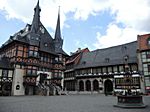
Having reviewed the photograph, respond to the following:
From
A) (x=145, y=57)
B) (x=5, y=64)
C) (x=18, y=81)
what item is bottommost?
(x=18, y=81)

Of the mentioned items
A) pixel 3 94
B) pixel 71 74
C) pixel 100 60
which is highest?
pixel 100 60

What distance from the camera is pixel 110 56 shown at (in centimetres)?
4416

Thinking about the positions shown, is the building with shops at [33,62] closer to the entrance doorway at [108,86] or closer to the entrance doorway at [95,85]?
the entrance doorway at [95,85]

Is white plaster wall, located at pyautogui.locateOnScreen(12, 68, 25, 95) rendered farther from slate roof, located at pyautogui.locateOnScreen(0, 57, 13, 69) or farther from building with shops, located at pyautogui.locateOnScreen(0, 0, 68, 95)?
slate roof, located at pyautogui.locateOnScreen(0, 57, 13, 69)

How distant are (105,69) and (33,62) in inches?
692

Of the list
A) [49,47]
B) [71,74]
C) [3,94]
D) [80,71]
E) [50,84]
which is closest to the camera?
[3,94]

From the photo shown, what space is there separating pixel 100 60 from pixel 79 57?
8.86 metres

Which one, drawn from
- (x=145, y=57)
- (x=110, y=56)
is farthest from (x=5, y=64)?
(x=145, y=57)

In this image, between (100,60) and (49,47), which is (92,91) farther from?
(49,47)

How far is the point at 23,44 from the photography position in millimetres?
36844

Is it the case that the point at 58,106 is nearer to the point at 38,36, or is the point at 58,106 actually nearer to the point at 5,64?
the point at 5,64

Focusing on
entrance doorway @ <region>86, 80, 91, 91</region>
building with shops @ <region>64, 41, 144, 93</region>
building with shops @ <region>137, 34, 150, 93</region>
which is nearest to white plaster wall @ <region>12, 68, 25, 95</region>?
building with shops @ <region>64, 41, 144, 93</region>

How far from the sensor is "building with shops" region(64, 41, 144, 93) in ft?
124

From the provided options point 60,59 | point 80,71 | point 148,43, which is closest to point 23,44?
point 60,59
